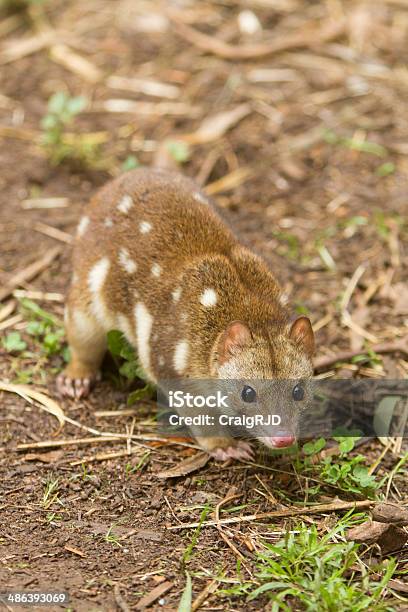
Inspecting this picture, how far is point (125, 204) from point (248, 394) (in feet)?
5.17

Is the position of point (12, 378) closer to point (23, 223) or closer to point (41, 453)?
point (41, 453)

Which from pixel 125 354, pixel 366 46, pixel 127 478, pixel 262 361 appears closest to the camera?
pixel 262 361

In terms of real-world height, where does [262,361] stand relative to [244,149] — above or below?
above

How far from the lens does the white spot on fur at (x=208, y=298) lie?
4844 millimetres

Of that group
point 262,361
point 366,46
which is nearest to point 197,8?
point 366,46

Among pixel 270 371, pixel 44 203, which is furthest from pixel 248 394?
pixel 44 203

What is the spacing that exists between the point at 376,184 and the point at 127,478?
368 centimetres

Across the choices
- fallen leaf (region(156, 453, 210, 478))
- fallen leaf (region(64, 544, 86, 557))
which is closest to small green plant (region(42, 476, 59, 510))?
fallen leaf (region(64, 544, 86, 557))

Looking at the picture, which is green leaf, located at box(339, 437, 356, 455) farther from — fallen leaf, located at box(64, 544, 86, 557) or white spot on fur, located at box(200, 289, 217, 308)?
fallen leaf, located at box(64, 544, 86, 557)

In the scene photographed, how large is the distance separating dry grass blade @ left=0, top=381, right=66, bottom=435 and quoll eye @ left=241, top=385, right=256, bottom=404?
1289mm

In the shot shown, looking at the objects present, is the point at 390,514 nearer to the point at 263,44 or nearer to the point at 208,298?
the point at 208,298

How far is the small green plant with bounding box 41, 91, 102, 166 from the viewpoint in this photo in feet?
23.9

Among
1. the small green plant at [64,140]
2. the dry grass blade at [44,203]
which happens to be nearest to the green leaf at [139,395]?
the dry grass blade at [44,203]

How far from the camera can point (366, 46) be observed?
898 centimetres
